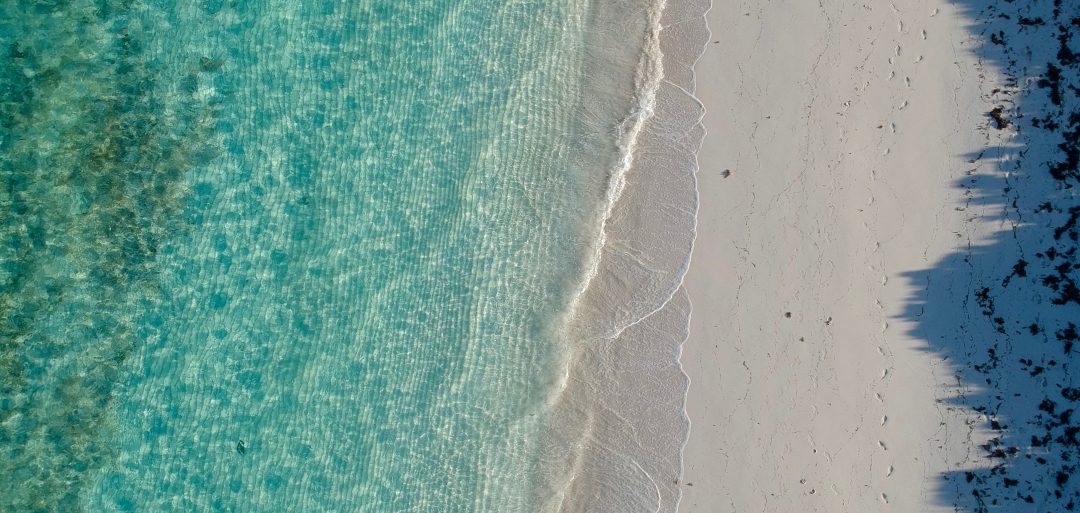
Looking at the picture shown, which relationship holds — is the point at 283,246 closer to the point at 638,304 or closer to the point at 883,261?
the point at 638,304

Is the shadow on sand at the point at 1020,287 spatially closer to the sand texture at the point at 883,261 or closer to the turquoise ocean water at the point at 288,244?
the sand texture at the point at 883,261

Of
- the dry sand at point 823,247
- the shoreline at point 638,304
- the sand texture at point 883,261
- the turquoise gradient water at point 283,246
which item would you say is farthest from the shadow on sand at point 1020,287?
the turquoise gradient water at point 283,246

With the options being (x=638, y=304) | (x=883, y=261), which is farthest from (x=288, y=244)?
(x=883, y=261)

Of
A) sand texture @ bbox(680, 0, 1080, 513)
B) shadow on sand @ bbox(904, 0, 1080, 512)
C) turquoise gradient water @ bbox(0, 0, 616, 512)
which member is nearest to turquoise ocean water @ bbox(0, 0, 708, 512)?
turquoise gradient water @ bbox(0, 0, 616, 512)

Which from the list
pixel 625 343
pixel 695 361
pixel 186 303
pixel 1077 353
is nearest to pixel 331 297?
pixel 186 303

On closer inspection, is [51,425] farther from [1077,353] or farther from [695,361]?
[1077,353]

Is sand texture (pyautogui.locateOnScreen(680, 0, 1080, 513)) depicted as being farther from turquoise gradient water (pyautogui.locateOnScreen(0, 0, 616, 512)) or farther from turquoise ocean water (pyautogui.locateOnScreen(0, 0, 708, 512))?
turquoise gradient water (pyautogui.locateOnScreen(0, 0, 616, 512))
